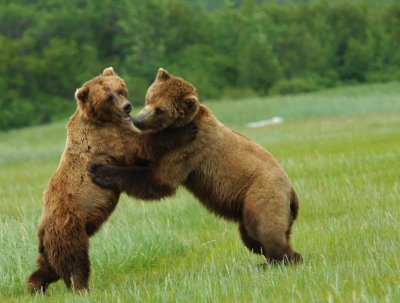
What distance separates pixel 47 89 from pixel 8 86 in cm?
359

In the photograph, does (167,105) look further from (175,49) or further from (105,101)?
(175,49)

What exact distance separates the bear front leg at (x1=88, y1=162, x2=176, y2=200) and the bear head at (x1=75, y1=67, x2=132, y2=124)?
0.47 m

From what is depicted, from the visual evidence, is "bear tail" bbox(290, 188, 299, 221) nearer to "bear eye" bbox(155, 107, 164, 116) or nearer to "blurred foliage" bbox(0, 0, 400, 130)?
"bear eye" bbox(155, 107, 164, 116)

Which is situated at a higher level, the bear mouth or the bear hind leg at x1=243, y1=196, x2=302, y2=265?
the bear mouth

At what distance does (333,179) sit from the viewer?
1292 centimetres

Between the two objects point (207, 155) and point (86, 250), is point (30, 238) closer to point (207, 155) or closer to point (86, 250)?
point (86, 250)

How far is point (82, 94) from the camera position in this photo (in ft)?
22.6

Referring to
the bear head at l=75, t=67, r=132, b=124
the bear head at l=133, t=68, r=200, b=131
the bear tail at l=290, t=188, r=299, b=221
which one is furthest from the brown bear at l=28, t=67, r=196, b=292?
the bear tail at l=290, t=188, r=299, b=221

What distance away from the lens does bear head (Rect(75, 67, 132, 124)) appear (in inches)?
270

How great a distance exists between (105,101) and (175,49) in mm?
74963

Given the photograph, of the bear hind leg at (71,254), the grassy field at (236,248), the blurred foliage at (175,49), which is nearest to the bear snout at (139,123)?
the bear hind leg at (71,254)

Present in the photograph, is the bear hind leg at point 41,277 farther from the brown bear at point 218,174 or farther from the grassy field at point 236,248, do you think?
the brown bear at point 218,174

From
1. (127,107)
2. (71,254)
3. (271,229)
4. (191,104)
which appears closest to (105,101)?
(127,107)

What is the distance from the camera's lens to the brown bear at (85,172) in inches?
258
